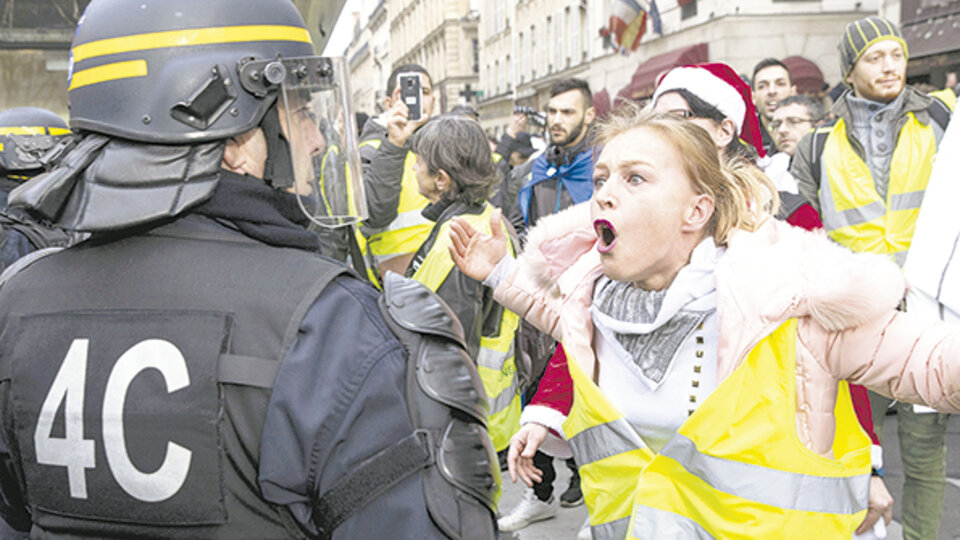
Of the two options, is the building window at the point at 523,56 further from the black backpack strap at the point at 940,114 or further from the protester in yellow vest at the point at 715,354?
the protester in yellow vest at the point at 715,354

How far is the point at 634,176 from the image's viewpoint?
2.16m

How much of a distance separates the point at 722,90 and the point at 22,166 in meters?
3.18

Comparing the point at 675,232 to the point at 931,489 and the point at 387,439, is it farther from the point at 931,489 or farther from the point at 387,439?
the point at 931,489

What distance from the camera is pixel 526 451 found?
2467mm

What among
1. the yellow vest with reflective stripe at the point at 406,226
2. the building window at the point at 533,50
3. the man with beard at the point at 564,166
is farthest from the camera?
the building window at the point at 533,50

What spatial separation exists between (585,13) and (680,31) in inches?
372

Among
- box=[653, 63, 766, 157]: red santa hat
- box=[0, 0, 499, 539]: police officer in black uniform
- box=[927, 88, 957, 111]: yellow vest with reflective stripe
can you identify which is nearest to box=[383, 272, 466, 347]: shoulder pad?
box=[0, 0, 499, 539]: police officer in black uniform

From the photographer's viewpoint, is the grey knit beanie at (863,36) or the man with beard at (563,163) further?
the man with beard at (563,163)

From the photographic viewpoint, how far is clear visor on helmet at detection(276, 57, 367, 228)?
1543 mm

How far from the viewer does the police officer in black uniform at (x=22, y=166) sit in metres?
3.75

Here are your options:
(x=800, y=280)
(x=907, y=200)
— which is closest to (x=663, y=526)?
(x=800, y=280)

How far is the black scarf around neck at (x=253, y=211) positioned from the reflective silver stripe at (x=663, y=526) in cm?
108

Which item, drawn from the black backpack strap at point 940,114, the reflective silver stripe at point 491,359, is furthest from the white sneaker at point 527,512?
the black backpack strap at point 940,114

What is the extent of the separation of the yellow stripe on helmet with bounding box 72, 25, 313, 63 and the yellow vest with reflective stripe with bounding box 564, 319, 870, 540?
1.24 m
